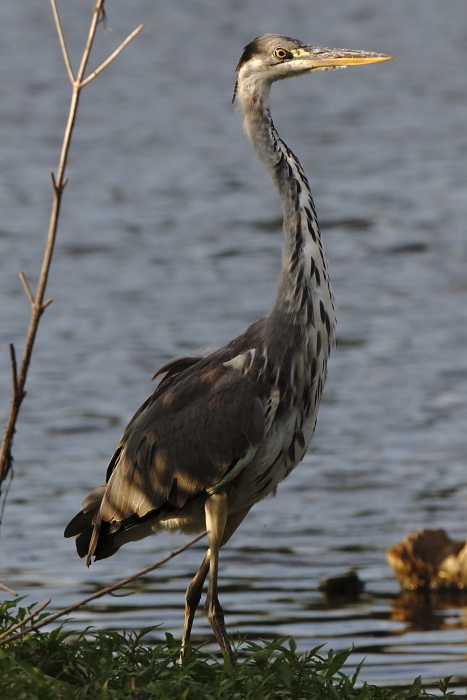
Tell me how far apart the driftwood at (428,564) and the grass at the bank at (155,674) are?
103 inches

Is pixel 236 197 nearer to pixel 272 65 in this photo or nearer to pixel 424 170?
pixel 424 170

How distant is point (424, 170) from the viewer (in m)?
19.1

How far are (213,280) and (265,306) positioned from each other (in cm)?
136

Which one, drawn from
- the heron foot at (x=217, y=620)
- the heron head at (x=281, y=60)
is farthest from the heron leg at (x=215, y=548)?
the heron head at (x=281, y=60)

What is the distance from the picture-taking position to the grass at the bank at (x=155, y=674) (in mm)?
4512

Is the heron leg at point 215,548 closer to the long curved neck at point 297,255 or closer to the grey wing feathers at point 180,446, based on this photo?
the grey wing feathers at point 180,446

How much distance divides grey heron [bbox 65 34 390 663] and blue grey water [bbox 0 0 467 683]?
4.28 ft

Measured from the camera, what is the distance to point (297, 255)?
5.74 meters

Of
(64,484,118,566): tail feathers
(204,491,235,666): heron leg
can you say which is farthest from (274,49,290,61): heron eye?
(64,484,118,566): tail feathers

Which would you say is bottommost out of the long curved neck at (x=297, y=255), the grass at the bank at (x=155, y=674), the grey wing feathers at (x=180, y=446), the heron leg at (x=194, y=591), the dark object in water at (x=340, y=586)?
the dark object in water at (x=340, y=586)

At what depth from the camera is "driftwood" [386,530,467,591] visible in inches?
306

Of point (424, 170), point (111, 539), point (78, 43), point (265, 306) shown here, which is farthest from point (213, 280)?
point (78, 43)

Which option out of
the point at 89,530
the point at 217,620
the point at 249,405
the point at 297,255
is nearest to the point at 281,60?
the point at 297,255

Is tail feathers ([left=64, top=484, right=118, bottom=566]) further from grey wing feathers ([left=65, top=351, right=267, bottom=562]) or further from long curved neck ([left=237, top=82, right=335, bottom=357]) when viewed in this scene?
long curved neck ([left=237, top=82, right=335, bottom=357])
